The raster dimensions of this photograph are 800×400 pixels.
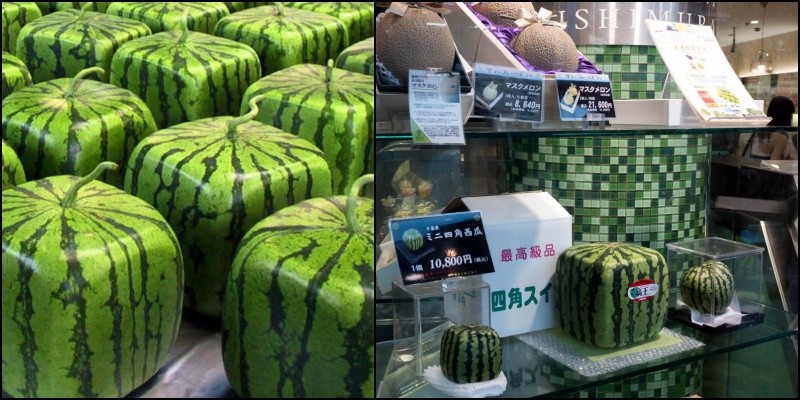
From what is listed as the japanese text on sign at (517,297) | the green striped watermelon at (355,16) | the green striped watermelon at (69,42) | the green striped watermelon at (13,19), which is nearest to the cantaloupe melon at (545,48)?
the green striped watermelon at (355,16)

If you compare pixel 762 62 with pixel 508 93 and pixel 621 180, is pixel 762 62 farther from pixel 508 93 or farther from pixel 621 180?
pixel 508 93

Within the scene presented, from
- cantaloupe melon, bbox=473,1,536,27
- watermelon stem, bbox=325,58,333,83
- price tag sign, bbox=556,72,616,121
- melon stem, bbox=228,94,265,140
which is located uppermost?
cantaloupe melon, bbox=473,1,536,27

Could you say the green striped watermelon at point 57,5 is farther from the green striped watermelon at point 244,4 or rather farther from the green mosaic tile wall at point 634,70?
the green mosaic tile wall at point 634,70

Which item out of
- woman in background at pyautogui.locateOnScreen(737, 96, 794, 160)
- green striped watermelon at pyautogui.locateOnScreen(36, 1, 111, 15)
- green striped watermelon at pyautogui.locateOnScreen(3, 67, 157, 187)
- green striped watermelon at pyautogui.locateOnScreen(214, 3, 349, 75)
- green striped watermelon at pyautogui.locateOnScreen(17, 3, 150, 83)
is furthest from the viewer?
woman in background at pyautogui.locateOnScreen(737, 96, 794, 160)

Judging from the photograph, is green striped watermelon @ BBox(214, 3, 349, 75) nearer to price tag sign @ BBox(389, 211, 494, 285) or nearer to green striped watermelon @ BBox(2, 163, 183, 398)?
price tag sign @ BBox(389, 211, 494, 285)

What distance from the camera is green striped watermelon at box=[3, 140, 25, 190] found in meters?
0.72

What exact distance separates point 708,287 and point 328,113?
0.76 m

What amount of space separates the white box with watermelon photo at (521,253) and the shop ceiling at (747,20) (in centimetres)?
56

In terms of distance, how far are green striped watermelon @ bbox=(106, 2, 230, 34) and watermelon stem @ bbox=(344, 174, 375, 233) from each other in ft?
1.24

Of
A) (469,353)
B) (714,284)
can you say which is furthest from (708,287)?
(469,353)

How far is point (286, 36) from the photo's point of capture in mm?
1077

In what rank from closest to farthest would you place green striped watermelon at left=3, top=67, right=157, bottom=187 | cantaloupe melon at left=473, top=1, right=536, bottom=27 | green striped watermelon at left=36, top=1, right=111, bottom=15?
green striped watermelon at left=3, top=67, right=157, bottom=187 < green striped watermelon at left=36, top=1, right=111, bottom=15 < cantaloupe melon at left=473, top=1, right=536, bottom=27

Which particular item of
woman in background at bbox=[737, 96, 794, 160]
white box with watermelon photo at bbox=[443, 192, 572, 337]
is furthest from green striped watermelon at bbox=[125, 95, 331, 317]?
woman in background at bbox=[737, 96, 794, 160]

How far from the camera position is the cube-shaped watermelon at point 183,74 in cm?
89
